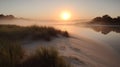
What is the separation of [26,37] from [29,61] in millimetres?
3999

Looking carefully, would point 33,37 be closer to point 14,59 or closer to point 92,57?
point 92,57

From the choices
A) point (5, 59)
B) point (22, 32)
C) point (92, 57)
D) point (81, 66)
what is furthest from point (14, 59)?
point (22, 32)

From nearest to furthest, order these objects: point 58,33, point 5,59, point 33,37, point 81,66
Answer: point 5,59 → point 81,66 → point 33,37 → point 58,33

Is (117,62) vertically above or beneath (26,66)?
beneath

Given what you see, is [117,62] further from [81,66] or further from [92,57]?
[81,66]

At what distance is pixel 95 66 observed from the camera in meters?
6.00

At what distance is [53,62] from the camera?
15.4 feet

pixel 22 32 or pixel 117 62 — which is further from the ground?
pixel 22 32

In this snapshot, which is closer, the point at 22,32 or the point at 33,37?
the point at 33,37

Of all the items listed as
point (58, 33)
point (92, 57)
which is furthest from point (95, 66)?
point (58, 33)

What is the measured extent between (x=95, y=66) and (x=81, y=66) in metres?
0.47

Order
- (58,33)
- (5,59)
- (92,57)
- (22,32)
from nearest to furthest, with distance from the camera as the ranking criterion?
1. (5,59)
2. (92,57)
3. (22,32)
4. (58,33)

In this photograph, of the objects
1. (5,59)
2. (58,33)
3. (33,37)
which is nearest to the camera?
(5,59)

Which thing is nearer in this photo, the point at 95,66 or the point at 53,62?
the point at 53,62
